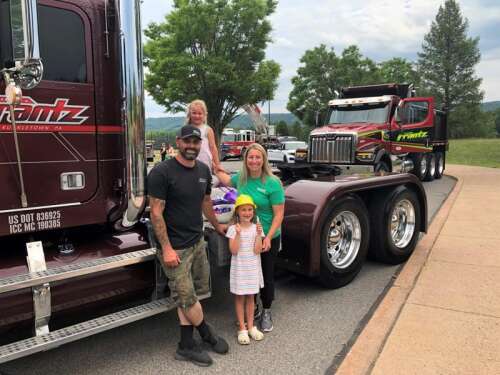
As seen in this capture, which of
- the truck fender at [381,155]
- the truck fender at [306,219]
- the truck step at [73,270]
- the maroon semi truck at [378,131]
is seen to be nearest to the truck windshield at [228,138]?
the maroon semi truck at [378,131]

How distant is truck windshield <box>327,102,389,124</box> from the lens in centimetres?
1270

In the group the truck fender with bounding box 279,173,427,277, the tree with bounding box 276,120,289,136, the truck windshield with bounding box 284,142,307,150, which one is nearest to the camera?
the truck fender with bounding box 279,173,427,277

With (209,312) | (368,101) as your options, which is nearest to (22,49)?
(209,312)

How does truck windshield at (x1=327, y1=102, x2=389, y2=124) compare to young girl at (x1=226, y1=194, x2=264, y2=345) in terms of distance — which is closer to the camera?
young girl at (x1=226, y1=194, x2=264, y2=345)

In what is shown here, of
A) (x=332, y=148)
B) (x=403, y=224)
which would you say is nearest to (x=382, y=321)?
(x=403, y=224)

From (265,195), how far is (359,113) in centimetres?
1052

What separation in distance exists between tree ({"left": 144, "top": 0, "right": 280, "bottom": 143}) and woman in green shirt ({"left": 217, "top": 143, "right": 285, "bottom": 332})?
19851mm

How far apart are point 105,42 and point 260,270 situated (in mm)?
1973

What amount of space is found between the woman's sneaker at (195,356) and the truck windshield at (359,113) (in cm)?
1089

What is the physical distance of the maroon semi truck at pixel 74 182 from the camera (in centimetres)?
250

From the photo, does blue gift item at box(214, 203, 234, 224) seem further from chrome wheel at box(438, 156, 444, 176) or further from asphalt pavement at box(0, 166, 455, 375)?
chrome wheel at box(438, 156, 444, 176)

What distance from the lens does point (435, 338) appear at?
3.21m

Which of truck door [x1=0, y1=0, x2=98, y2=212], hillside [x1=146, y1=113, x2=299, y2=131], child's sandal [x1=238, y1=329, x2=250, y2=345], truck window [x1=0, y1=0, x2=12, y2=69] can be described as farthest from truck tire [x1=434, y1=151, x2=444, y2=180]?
truck window [x1=0, y1=0, x2=12, y2=69]

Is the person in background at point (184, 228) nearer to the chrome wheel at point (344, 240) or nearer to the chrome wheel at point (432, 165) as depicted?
the chrome wheel at point (344, 240)
